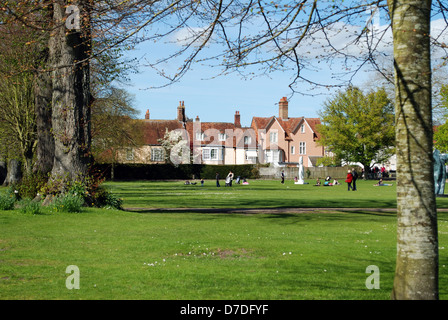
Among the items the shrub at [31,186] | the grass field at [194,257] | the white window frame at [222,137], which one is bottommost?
the grass field at [194,257]

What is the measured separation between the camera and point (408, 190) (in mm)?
5184

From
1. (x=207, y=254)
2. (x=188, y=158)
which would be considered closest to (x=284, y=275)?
(x=207, y=254)

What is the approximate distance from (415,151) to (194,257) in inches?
219

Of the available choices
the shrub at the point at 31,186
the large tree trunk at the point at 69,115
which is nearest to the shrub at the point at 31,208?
the large tree trunk at the point at 69,115

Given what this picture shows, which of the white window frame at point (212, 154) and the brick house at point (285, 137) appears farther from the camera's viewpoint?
the brick house at point (285, 137)

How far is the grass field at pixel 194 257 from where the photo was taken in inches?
271

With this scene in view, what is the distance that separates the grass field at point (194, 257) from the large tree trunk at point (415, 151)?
1.56 m

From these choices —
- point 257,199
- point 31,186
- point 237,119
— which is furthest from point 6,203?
point 237,119

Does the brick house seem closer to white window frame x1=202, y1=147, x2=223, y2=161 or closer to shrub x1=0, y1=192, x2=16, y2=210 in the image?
white window frame x1=202, y1=147, x2=223, y2=161

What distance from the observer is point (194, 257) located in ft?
31.4

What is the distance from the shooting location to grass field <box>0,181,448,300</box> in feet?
22.6

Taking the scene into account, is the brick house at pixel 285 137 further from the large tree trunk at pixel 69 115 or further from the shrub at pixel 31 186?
the large tree trunk at pixel 69 115
